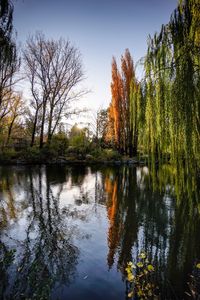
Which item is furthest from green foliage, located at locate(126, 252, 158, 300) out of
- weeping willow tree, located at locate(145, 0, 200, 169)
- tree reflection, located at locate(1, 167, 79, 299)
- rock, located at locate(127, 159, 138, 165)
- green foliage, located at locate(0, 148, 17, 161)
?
rock, located at locate(127, 159, 138, 165)

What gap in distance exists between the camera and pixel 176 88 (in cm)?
194

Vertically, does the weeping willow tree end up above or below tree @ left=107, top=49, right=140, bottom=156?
below

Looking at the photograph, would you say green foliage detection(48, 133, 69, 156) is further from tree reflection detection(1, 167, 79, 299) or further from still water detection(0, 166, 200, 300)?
tree reflection detection(1, 167, 79, 299)

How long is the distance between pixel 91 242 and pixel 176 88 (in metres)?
3.07

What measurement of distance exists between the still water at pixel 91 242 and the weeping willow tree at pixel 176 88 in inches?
16.2

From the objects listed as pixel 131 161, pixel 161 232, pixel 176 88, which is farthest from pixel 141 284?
pixel 131 161

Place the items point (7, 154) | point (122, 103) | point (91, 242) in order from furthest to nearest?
point (122, 103), point (7, 154), point (91, 242)

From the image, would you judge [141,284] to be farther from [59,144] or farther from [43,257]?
[59,144]

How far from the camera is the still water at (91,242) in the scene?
257 cm

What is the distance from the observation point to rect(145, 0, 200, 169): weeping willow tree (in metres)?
1.89

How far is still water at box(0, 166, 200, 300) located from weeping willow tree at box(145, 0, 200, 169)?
1.35 ft

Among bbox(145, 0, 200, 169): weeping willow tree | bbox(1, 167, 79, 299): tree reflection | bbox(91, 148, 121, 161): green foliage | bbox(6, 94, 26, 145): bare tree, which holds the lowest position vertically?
bbox(1, 167, 79, 299): tree reflection

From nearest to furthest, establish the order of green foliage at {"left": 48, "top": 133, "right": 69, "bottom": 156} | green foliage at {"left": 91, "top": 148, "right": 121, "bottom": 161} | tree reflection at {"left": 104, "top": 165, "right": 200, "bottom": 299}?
tree reflection at {"left": 104, "top": 165, "right": 200, "bottom": 299} < green foliage at {"left": 48, "top": 133, "right": 69, "bottom": 156} < green foliage at {"left": 91, "top": 148, "right": 121, "bottom": 161}

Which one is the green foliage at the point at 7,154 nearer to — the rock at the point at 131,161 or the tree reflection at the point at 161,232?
the rock at the point at 131,161
